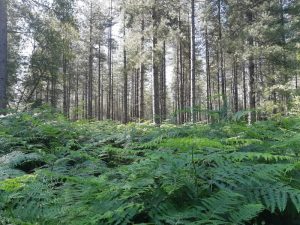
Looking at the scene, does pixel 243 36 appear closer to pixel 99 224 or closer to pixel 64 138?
pixel 64 138

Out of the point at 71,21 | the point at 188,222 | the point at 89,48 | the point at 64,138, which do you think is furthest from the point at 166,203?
the point at 89,48

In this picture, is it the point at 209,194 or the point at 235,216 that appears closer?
the point at 235,216

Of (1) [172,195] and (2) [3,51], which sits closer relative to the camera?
(1) [172,195]

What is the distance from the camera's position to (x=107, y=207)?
7.23ft

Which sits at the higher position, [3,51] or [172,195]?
[3,51]

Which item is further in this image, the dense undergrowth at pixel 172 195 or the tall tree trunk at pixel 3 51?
the tall tree trunk at pixel 3 51

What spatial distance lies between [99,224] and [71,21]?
1161cm

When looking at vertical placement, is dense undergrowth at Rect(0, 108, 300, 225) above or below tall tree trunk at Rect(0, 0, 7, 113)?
below

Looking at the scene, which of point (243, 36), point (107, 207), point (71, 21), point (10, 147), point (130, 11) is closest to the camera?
point (107, 207)

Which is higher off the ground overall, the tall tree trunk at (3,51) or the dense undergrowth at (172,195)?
the tall tree trunk at (3,51)

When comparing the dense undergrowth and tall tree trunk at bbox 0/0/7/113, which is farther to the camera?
tall tree trunk at bbox 0/0/7/113

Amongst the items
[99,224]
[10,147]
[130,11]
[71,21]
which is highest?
[130,11]

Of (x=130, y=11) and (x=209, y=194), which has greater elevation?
(x=130, y=11)

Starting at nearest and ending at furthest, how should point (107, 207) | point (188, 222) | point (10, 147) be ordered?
point (188, 222)
point (107, 207)
point (10, 147)
